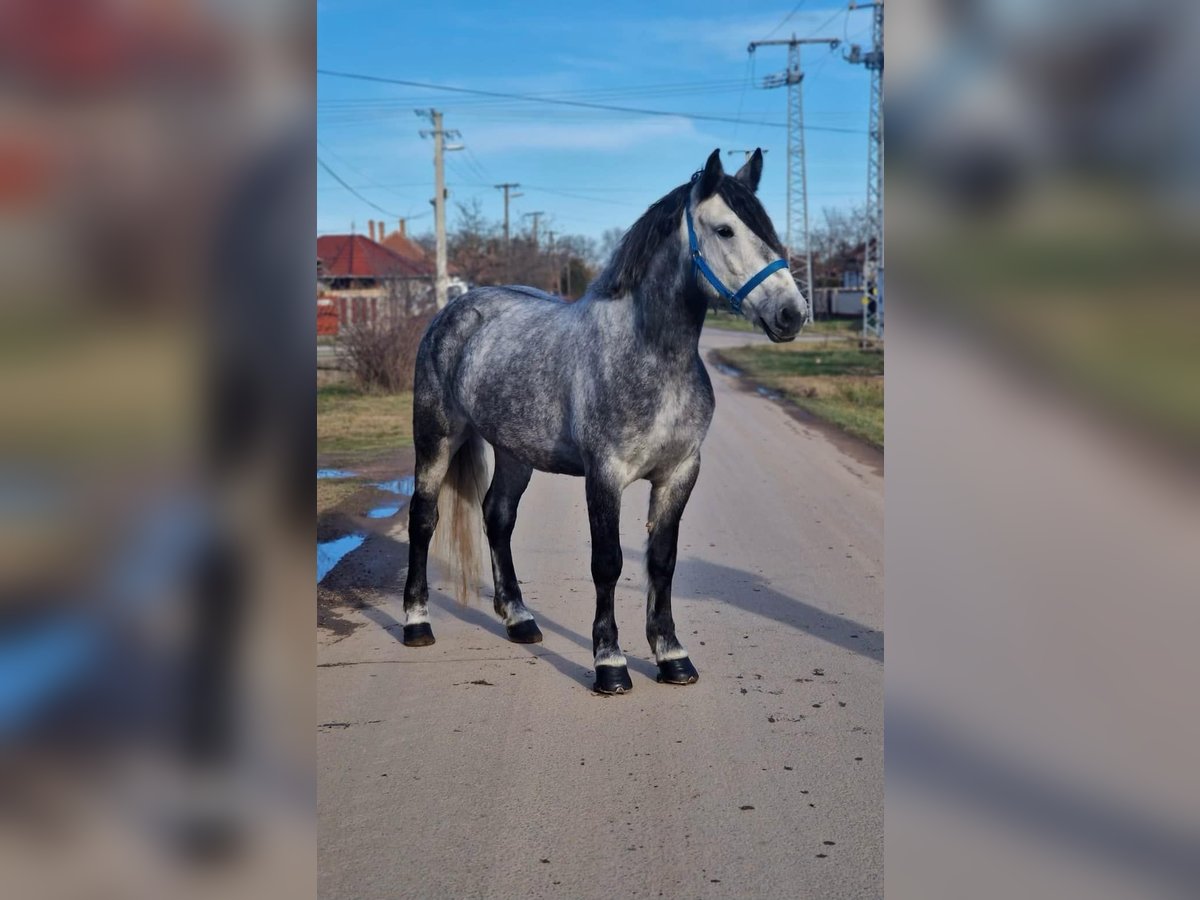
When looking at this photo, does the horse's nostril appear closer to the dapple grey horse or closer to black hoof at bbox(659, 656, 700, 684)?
the dapple grey horse

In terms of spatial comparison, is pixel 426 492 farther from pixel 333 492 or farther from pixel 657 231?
pixel 333 492

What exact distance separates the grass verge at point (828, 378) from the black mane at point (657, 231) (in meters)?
7.51

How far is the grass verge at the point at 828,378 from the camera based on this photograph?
1354 centimetres

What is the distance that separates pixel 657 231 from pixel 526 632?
6.50 ft

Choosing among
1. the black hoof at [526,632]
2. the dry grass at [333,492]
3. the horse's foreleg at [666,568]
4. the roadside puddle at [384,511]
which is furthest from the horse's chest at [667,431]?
the dry grass at [333,492]

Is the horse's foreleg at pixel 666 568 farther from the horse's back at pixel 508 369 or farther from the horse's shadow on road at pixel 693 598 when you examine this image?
the horse's back at pixel 508 369

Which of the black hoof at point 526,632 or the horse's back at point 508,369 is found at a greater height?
the horse's back at point 508,369

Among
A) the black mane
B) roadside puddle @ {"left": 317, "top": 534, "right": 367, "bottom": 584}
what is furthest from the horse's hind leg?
roadside puddle @ {"left": 317, "top": 534, "right": 367, "bottom": 584}

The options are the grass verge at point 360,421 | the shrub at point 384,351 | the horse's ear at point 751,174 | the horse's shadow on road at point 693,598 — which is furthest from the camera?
the shrub at point 384,351

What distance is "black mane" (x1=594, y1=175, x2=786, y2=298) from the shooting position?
3715 millimetres

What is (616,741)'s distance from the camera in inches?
145
